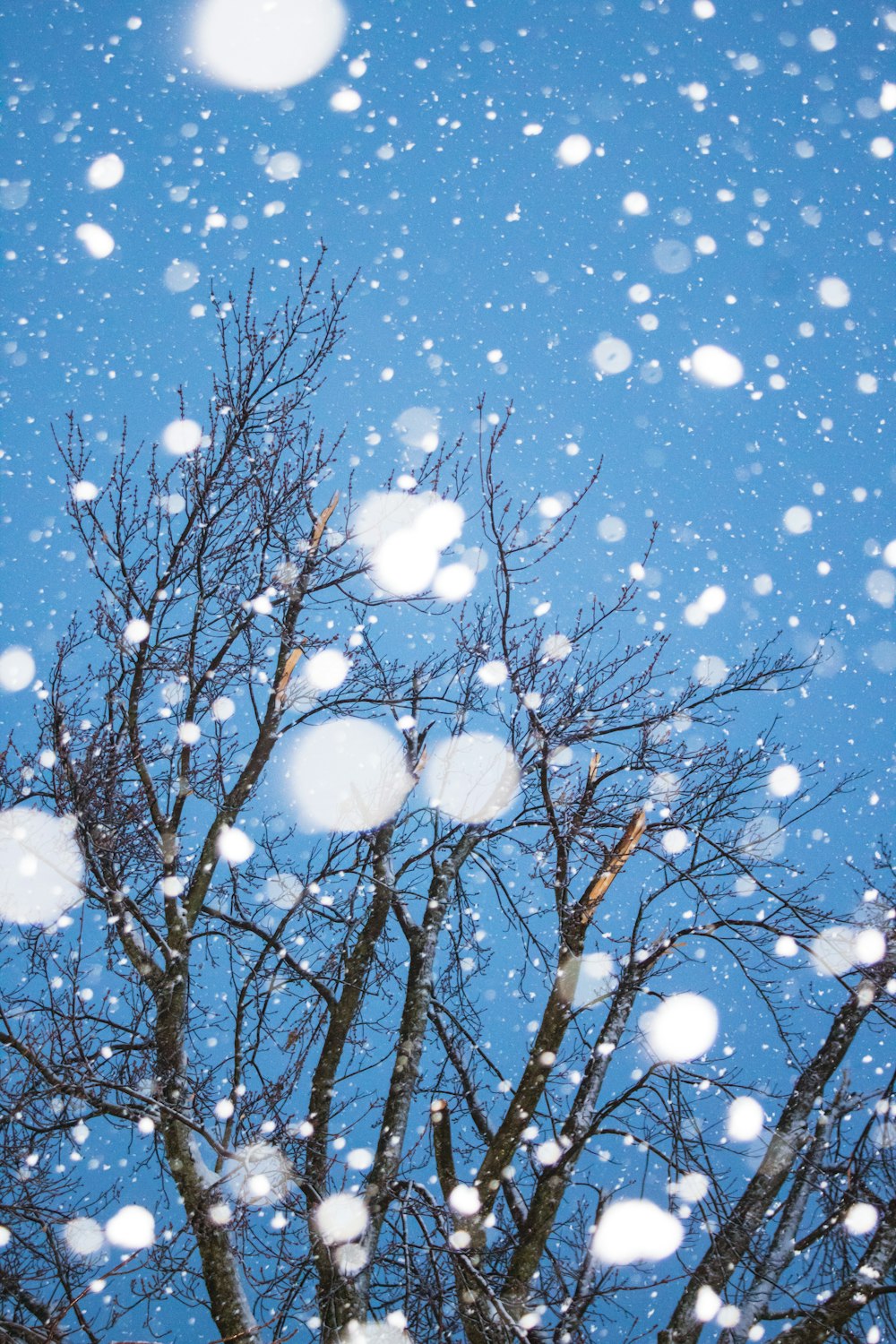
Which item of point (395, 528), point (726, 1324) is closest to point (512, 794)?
point (395, 528)

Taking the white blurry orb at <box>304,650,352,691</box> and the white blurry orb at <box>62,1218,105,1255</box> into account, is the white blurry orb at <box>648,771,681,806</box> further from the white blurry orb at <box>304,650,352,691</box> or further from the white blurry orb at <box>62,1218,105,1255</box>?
the white blurry orb at <box>62,1218,105,1255</box>

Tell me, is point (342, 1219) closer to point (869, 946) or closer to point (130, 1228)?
point (130, 1228)

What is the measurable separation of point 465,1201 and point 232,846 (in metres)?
2.72

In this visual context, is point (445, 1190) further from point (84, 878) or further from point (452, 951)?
point (84, 878)

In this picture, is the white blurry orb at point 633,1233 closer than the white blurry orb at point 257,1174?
No

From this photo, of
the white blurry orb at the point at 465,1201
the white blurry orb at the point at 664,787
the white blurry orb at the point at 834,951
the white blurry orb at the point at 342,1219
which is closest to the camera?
the white blurry orb at the point at 342,1219

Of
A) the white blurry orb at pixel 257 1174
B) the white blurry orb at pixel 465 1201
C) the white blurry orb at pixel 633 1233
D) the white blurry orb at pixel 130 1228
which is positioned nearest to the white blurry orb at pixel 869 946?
the white blurry orb at pixel 633 1233

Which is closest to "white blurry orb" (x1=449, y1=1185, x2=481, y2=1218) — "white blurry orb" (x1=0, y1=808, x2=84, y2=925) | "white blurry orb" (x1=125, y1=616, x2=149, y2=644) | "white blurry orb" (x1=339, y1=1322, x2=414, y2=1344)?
"white blurry orb" (x1=339, y1=1322, x2=414, y2=1344)

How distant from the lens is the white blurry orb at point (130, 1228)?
471cm

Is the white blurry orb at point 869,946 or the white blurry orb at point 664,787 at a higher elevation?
the white blurry orb at point 664,787

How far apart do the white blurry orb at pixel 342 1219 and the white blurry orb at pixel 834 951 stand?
3199mm

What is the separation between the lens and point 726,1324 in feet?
19.8

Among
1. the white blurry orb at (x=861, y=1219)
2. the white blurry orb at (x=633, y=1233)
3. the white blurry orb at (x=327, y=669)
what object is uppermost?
the white blurry orb at (x=327, y=669)

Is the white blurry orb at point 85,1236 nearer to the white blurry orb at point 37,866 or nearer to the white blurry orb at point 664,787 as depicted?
the white blurry orb at point 37,866
